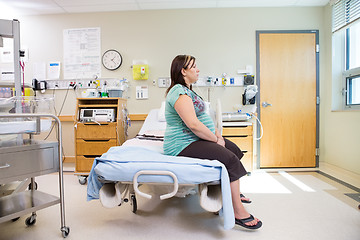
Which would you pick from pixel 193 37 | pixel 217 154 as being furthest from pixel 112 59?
pixel 217 154

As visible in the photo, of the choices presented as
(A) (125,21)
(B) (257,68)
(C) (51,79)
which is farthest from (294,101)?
(C) (51,79)

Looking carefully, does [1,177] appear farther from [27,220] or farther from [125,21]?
[125,21]

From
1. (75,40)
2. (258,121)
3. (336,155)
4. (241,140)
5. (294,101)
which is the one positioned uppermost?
(75,40)

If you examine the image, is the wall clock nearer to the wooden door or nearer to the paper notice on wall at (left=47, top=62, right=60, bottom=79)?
the paper notice on wall at (left=47, top=62, right=60, bottom=79)

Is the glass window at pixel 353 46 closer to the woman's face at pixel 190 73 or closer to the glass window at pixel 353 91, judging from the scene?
the glass window at pixel 353 91

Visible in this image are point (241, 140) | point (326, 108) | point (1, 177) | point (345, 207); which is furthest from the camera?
point (326, 108)

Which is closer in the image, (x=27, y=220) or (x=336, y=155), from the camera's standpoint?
(x=27, y=220)

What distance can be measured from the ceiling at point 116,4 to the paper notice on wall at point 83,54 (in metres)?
0.30

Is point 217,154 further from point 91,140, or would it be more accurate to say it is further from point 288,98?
point 288,98

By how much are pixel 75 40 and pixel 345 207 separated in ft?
12.2

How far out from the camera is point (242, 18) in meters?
3.14

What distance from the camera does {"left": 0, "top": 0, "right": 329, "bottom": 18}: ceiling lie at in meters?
2.96

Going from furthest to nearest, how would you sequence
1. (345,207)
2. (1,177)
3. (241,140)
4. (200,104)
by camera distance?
(241,140)
(345,207)
(200,104)
(1,177)

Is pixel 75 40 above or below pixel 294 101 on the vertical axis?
above
